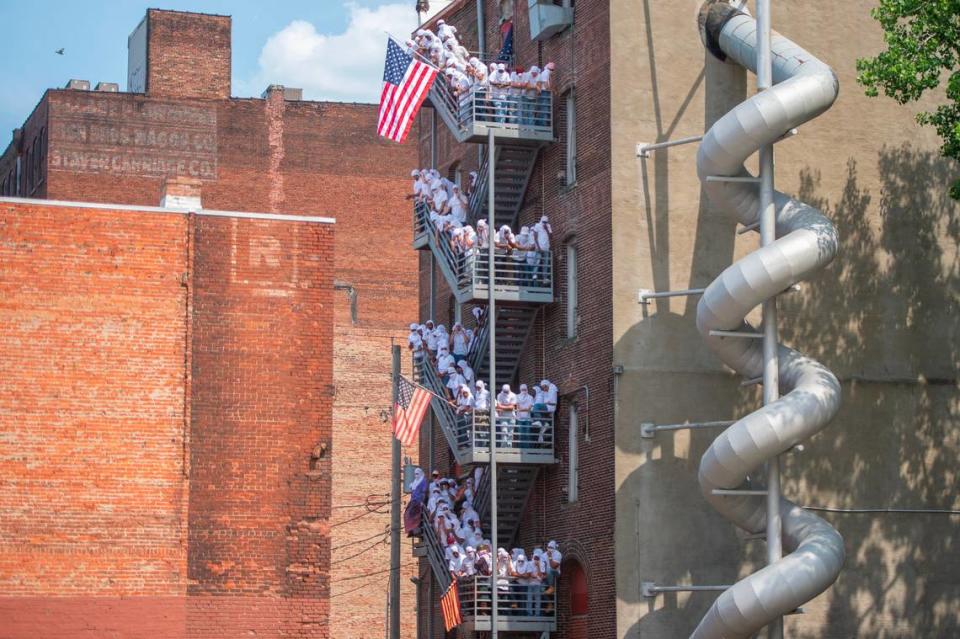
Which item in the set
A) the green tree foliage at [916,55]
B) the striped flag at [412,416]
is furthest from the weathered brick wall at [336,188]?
the green tree foliage at [916,55]

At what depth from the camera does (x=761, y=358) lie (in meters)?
39.1

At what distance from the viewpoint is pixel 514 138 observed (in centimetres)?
4497

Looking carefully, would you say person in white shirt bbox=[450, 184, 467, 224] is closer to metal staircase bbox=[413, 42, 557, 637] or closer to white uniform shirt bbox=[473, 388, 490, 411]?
metal staircase bbox=[413, 42, 557, 637]

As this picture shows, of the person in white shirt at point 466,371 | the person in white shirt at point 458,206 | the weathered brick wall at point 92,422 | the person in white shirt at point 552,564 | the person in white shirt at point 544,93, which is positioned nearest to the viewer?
the weathered brick wall at point 92,422

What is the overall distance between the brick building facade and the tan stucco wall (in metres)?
26.1

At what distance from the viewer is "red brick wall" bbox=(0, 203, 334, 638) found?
35.3m

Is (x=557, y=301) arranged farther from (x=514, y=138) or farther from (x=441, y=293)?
(x=441, y=293)

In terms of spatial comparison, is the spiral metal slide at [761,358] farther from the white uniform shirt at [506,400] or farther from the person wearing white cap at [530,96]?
the person wearing white cap at [530,96]

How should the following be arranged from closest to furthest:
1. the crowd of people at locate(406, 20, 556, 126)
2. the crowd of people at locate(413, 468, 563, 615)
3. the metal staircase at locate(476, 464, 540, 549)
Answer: the crowd of people at locate(413, 468, 563, 615), the metal staircase at locate(476, 464, 540, 549), the crowd of people at locate(406, 20, 556, 126)

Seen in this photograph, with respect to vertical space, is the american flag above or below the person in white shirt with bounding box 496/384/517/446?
above

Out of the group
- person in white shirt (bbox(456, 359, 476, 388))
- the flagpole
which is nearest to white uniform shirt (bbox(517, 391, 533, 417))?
person in white shirt (bbox(456, 359, 476, 388))

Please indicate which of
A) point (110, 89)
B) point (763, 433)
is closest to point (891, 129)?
point (763, 433)

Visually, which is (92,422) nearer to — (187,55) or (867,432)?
(867,432)

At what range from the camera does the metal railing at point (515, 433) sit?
43.7 metres
